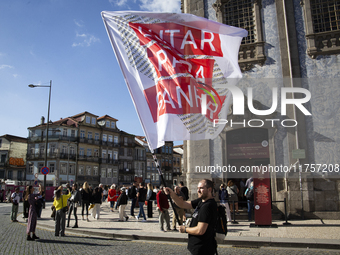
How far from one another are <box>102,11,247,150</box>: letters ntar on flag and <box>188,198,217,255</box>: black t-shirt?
2306 mm

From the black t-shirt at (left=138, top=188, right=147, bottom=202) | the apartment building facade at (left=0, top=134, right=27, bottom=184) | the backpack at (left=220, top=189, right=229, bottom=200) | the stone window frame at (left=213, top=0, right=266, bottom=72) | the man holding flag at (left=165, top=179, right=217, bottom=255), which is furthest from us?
the apartment building facade at (left=0, top=134, right=27, bottom=184)

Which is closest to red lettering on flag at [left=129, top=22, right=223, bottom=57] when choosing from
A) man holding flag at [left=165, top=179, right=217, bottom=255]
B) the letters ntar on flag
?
the letters ntar on flag

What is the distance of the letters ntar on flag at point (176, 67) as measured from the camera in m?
6.60

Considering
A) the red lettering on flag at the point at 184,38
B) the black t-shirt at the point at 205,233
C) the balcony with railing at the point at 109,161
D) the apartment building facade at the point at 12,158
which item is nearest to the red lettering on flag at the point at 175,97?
the red lettering on flag at the point at 184,38

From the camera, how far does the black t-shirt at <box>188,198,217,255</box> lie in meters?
4.08

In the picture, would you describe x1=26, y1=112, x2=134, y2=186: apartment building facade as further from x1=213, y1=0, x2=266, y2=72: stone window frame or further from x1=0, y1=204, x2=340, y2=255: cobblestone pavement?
x1=0, y1=204, x2=340, y2=255: cobblestone pavement

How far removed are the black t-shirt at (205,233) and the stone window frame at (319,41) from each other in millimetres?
13593

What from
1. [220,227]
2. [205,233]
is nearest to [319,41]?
[220,227]

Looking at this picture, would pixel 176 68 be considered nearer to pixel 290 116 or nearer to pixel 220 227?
pixel 220 227

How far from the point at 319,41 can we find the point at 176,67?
1143 centimetres

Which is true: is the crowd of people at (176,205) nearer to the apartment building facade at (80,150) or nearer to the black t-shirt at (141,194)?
the black t-shirt at (141,194)

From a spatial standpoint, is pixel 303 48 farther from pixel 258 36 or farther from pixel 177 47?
pixel 177 47

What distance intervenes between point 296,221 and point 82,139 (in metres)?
58.0

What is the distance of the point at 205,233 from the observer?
4129mm
